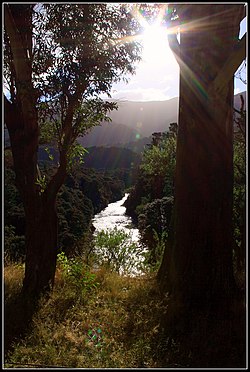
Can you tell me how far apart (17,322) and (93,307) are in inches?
38.5

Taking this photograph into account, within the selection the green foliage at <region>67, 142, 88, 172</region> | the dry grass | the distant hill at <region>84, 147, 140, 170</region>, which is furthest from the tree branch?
the distant hill at <region>84, 147, 140, 170</region>

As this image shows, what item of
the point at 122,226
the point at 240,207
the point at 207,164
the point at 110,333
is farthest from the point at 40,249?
the point at 122,226

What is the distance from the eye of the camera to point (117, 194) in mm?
49594

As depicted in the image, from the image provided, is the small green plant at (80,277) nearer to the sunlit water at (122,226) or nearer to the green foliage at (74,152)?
the sunlit water at (122,226)

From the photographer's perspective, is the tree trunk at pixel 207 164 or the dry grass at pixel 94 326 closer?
the dry grass at pixel 94 326

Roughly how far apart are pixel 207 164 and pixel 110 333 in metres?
2.27

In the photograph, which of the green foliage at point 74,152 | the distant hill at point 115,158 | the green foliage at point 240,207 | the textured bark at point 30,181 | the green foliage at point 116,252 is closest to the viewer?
the green foliage at point 240,207

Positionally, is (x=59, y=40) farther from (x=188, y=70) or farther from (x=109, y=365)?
(x=109, y=365)

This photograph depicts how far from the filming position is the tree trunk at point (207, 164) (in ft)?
13.4

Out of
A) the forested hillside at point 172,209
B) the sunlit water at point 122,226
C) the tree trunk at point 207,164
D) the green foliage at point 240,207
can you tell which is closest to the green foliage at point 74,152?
the forested hillside at point 172,209

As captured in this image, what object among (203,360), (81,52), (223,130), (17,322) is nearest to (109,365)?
(203,360)

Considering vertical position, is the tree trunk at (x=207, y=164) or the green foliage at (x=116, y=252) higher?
the tree trunk at (x=207, y=164)

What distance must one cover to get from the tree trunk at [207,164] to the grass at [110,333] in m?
0.44

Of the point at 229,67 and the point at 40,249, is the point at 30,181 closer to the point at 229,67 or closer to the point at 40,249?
the point at 40,249
